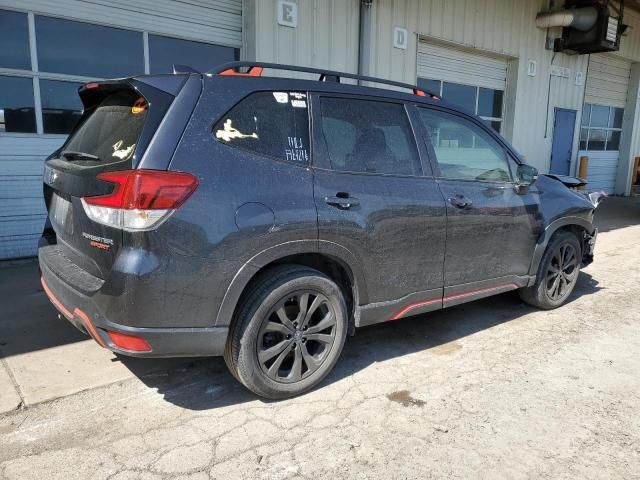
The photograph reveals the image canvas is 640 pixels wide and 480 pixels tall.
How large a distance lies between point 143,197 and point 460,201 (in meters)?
2.26

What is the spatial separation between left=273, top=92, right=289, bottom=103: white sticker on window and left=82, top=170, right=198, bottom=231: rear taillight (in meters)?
0.80

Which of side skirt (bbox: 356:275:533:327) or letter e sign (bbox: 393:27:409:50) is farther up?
letter e sign (bbox: 393:27:409:50)

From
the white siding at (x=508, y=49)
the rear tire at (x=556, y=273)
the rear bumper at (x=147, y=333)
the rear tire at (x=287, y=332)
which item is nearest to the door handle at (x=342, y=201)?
the rear tire at (x=287, y=332)

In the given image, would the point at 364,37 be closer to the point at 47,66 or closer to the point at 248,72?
the point at 47,66

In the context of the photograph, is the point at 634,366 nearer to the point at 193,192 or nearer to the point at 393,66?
the point at 193,192

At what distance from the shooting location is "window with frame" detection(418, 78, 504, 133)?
1039 cm

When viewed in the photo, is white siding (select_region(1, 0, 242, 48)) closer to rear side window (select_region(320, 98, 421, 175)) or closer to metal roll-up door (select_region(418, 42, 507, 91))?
metal roll-up door (select_region(418, 42, 507, 91))

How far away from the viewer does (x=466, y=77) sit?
10.9m

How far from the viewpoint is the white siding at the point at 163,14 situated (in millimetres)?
5996

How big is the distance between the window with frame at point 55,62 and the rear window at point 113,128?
133 inches

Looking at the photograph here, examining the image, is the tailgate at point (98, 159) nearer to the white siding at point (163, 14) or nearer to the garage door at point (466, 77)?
the white siding at point (163, 14)

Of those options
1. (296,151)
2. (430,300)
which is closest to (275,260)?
(296,151)

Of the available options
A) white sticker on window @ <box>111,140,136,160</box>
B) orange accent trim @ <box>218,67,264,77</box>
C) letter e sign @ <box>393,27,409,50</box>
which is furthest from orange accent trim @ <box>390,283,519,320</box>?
letter e sign @ <box>393,27,409,50</box>

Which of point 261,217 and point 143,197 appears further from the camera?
point 261,217
